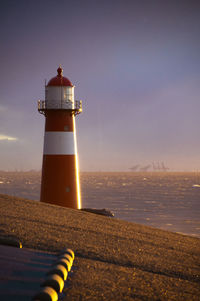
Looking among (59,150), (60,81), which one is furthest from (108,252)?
(60,81)

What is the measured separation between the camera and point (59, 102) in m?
20.2

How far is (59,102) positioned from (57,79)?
1.46 meters

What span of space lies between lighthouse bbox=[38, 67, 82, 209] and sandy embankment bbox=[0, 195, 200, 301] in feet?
11.7

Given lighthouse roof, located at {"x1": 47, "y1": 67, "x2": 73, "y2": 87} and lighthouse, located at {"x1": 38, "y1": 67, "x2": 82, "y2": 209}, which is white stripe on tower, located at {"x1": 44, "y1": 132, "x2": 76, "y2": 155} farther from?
lighthouse roof, located at {"x1": 47, "y1": 67, "x2": 73, "y2": 87}

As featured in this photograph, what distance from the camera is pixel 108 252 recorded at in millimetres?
10172

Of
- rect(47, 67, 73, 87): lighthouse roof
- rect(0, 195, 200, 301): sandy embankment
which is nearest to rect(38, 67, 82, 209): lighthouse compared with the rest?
rect(47, 67, 73, 87): lighthouse roof

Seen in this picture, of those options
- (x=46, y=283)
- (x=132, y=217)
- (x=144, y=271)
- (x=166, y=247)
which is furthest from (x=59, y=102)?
(x=132, y=217)

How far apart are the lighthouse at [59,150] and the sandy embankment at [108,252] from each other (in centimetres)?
356

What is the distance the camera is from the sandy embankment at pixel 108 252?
24.4 feet

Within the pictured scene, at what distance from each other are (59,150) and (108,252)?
10.3 metres

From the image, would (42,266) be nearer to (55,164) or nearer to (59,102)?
(55,164)

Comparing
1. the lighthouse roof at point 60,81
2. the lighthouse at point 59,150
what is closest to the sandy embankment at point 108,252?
the lighthouse at point 59,150

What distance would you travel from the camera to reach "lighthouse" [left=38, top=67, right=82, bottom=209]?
64.9 feet

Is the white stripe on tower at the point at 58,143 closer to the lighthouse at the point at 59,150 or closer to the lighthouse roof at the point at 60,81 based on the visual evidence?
the lighthouse at the point at 59,150
